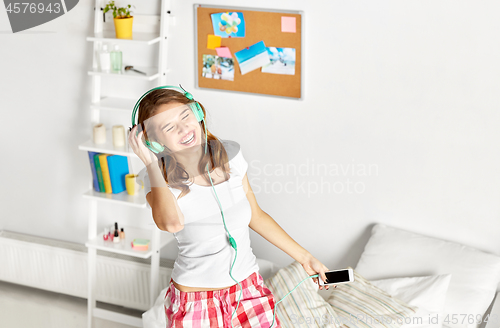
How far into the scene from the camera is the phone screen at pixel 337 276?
1.49m

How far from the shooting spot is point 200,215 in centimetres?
141

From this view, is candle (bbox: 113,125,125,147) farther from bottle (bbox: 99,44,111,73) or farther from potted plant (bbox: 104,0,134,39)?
potted plant (bbox: 104,0,134,39)

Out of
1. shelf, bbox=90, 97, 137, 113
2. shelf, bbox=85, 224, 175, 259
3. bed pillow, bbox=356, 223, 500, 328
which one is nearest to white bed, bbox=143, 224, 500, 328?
bed pillow, bbox=356, 223, 500, 328

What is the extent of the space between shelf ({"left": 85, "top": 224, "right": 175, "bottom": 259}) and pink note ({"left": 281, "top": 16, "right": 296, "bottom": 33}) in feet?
4.08

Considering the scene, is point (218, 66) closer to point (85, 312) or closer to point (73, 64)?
point (73, 64)

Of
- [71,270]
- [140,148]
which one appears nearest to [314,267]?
[140,148]

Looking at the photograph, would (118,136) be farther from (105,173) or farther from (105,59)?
(105,59)

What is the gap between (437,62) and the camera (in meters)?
2.11

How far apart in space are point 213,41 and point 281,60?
1.14ft

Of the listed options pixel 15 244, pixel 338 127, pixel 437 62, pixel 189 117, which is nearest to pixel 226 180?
pixel 189 117

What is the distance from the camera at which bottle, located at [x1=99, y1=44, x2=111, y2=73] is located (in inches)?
97.0

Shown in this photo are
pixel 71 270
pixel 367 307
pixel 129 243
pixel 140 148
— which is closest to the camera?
pixel 140 148

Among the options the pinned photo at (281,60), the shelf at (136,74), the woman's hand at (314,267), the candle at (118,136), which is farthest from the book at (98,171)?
the woman's hand at (314,267)

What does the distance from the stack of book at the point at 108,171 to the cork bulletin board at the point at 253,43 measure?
0.57 m
